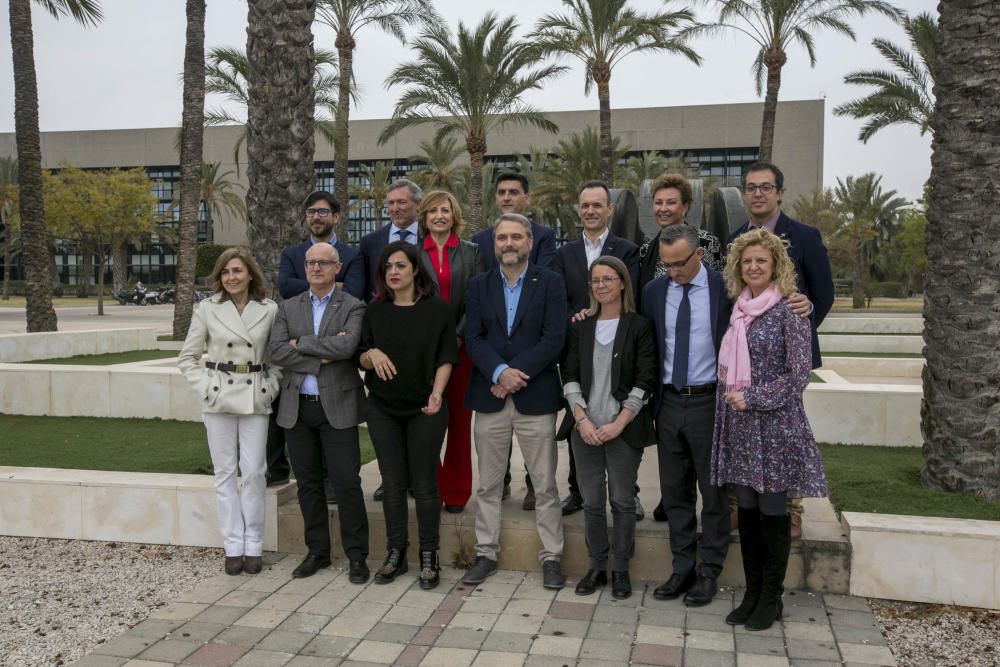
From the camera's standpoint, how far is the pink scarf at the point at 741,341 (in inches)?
159

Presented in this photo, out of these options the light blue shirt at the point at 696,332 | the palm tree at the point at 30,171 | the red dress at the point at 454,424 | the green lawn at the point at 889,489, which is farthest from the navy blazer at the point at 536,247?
the palm tree at the point at 30,171

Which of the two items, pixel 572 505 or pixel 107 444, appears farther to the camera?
pixel 107 444

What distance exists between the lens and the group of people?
4.12m

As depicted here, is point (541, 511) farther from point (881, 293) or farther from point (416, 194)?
point (881, 293)

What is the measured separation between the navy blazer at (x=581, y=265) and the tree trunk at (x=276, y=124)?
2.72m

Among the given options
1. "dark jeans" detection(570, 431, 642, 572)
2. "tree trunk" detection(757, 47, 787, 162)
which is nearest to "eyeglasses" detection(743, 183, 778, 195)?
"dark jeans" detection(570, 431, 642, 572)

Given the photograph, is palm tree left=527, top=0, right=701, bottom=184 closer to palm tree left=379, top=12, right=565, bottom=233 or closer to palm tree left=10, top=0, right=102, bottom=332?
palm tree left=379, top=12, right=565, bottom=233

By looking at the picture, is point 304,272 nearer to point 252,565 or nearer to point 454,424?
point 454,424

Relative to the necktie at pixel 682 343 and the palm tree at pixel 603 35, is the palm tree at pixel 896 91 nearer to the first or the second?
the palm tree at pixel 603 35

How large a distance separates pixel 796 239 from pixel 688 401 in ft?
3.72

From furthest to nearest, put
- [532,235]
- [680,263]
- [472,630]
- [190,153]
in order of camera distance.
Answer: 1. [190,153]
2. [532,235]
3. [680,263]
4. [472,630]

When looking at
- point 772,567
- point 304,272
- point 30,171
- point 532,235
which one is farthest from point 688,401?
point 30,171

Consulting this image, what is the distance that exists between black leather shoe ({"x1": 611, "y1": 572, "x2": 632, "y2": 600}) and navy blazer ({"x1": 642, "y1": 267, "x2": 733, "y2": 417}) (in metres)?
0.90

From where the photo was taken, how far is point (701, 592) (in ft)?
14.5
